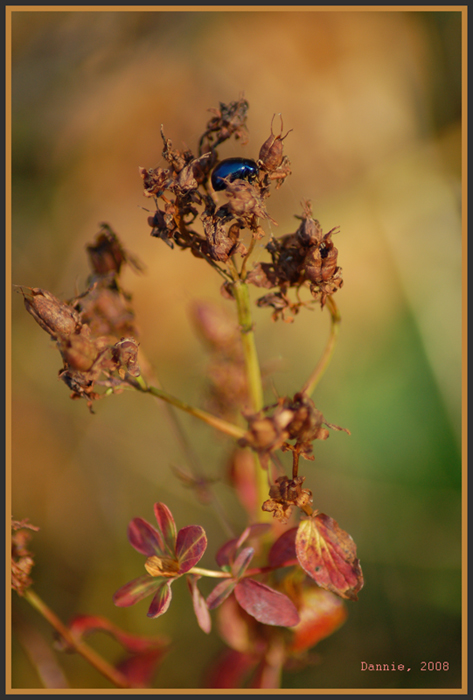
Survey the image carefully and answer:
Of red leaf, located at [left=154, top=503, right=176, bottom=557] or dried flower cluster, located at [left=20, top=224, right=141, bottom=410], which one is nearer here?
dried flower cluster, located at [left=20, top=224, right=141, bottom=410]

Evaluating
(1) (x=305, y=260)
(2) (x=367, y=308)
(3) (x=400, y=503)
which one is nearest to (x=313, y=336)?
(2) (x=367, y=308)

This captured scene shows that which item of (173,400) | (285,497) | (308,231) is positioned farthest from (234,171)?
(285,497)

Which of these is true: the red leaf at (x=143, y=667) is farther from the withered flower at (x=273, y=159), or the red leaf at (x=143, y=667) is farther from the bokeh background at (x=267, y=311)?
the withered flower at (x=273, y=159)

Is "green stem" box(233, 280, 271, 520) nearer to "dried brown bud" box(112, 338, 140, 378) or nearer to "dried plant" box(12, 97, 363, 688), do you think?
"dried plant" box(12, 97, 363, 688)

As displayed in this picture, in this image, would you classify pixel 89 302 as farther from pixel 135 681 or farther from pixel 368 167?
pixel 368 167

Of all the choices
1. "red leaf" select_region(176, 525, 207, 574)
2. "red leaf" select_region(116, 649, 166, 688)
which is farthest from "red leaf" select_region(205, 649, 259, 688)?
"red leaf" select_region(176, 525, 207, 574)

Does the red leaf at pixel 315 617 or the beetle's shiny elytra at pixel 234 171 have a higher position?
the beetle's shiny elytra at pixel 234 171

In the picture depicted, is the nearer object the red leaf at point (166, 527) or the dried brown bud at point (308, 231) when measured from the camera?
the dried brown bud at point (308, 231)

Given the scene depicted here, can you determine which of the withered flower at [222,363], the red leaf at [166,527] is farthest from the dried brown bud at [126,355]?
the withered flower at [222,363]
